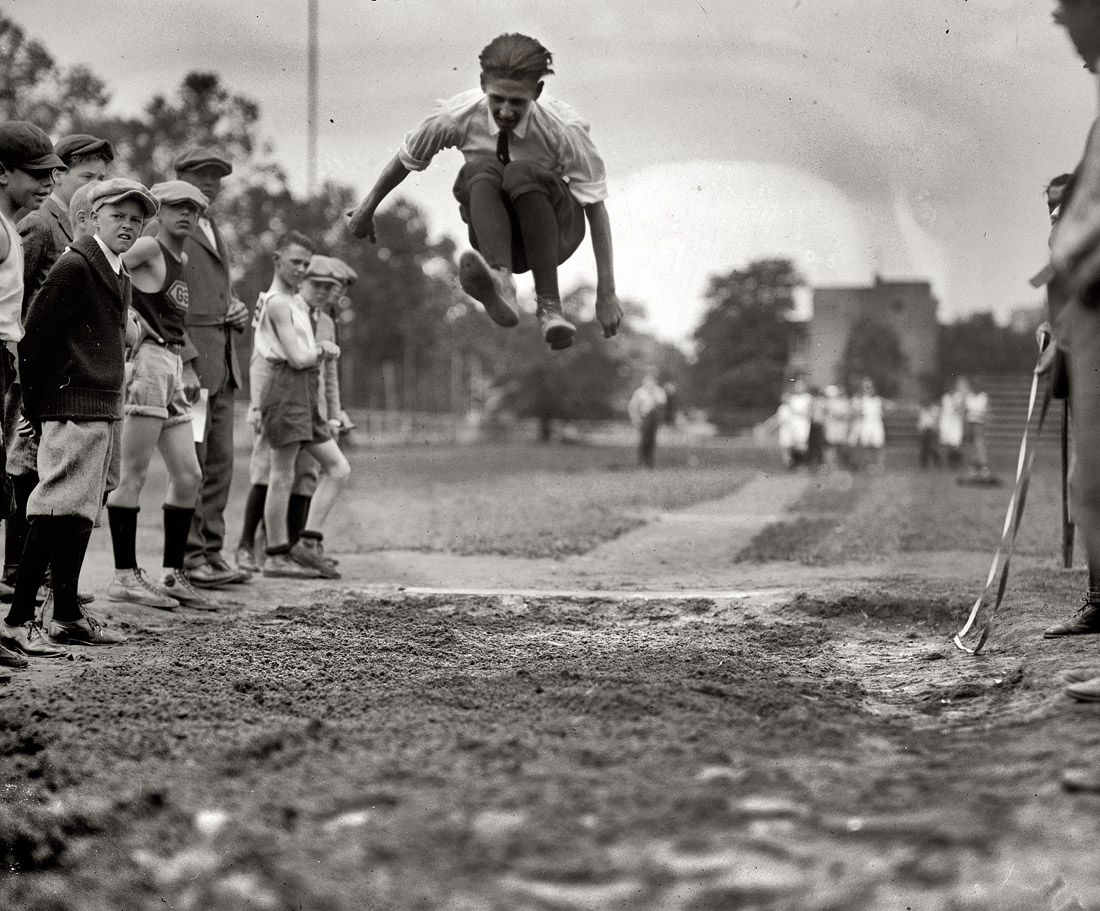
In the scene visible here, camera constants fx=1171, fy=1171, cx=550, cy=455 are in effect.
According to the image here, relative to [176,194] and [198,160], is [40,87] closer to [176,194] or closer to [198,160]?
[198,160]

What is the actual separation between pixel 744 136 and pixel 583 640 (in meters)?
1.72

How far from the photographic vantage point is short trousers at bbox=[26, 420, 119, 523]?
3.45 metres

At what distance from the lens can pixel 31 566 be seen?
3.51m

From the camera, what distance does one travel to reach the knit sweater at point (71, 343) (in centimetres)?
340

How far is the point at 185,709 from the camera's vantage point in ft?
8.55

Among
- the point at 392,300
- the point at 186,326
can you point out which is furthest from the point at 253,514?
the point at 392,300

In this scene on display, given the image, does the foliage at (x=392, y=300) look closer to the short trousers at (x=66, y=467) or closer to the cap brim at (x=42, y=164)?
the cap brim at (x=42, y=164)

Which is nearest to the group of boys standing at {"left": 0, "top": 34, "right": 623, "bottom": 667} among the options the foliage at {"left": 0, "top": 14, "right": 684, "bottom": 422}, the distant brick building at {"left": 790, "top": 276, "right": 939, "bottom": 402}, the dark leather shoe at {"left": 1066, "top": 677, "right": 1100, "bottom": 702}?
the foliage at {"left": 0, "top": 14, "right": 684, "bottom": 422}

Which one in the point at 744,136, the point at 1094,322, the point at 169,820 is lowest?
the point at 169,820

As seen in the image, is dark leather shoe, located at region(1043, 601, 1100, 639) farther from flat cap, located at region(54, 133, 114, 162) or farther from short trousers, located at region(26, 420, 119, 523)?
flat cap, located at region(54, 133, 114, 162)

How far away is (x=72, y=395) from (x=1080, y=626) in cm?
302

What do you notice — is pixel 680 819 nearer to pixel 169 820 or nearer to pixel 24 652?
pixel 169 820

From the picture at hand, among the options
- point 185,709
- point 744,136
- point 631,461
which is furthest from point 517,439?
point 185,709

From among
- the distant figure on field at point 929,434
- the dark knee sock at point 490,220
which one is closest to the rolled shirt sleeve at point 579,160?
the dark knee sock at point 490,220
